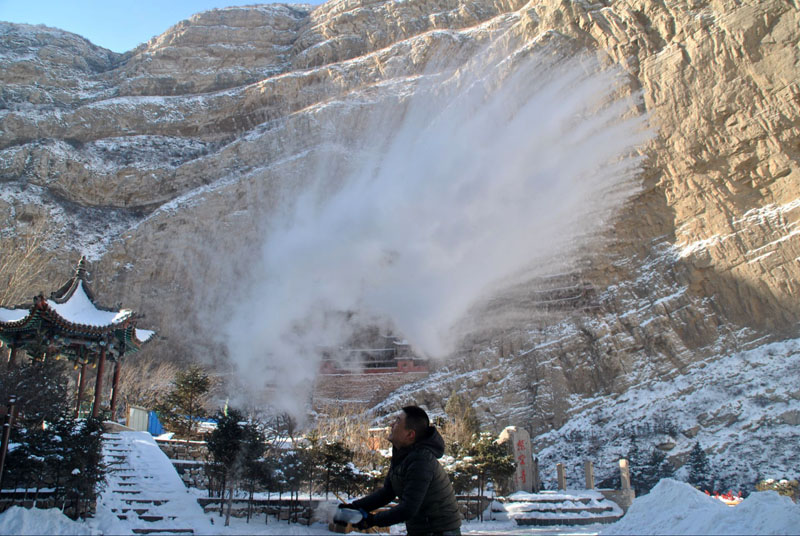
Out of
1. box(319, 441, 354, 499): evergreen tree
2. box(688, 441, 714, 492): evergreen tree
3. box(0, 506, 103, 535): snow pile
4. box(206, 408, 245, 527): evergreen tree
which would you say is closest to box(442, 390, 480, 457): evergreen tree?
box(319, 441, 354, 499): evergreen tree

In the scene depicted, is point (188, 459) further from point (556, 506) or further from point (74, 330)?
point (556, 506)

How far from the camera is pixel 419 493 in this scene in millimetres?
2793

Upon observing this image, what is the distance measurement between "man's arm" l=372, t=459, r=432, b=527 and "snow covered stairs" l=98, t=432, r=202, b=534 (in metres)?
6.79

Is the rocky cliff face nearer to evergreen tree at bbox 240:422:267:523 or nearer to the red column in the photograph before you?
the red column

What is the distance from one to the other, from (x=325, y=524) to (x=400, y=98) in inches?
1346

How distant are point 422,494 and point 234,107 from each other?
1774 inches

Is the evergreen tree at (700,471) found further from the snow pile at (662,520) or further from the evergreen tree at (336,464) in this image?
the snow pile at (662,520)

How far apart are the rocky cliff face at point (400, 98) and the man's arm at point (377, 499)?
24022 millimetres

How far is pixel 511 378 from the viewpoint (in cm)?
2753

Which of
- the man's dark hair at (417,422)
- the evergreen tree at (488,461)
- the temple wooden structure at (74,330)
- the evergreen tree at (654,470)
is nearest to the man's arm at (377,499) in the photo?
the man's dark hair at (417,422)

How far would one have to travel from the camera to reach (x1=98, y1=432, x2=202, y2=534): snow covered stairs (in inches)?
336

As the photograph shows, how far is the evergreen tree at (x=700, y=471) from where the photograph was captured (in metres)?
20.3

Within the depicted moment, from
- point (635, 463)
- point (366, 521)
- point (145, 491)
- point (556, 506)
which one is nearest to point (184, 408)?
point (145, 491)

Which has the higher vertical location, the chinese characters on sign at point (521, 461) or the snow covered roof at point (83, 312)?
the snow covered roof at point (83, 312)
